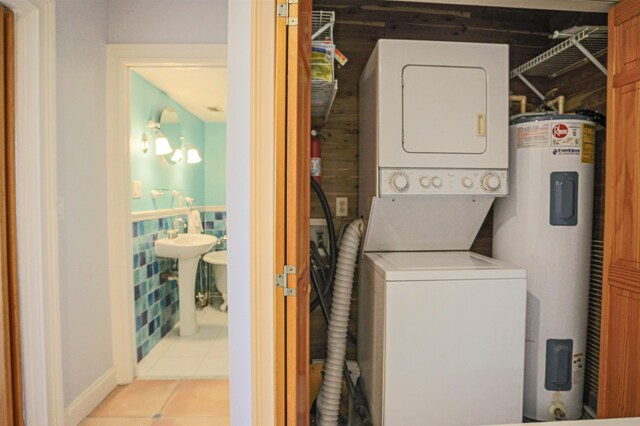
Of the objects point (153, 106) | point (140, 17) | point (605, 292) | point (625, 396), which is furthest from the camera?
point (153, 106)

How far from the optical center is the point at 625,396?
1.57m

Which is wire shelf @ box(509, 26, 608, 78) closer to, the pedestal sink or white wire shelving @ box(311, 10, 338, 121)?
white wire shelving @ box(311, 10, 338, 121)

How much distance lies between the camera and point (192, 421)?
1.97m

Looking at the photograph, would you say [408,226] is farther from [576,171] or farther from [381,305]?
[576,171]

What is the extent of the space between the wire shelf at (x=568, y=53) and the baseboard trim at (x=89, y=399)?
3185 mm

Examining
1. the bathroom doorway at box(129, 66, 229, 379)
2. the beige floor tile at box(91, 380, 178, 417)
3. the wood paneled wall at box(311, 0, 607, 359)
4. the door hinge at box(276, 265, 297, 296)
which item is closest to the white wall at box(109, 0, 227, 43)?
the bathroom doorway at box(129, 66, 229, 379)

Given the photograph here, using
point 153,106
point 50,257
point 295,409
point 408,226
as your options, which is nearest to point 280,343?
point 295,409

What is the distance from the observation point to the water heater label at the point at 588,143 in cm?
182

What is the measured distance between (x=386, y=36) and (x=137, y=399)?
2801 mm

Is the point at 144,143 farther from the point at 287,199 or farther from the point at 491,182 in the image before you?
the point at 491,182

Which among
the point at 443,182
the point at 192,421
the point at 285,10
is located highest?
the point at 285,10

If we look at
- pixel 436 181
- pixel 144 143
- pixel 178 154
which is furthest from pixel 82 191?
pixel 436 181

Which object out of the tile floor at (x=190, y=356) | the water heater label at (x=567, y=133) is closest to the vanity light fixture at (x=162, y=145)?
the tile floor at (x=190, y=356)

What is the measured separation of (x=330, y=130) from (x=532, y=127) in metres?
1.15
